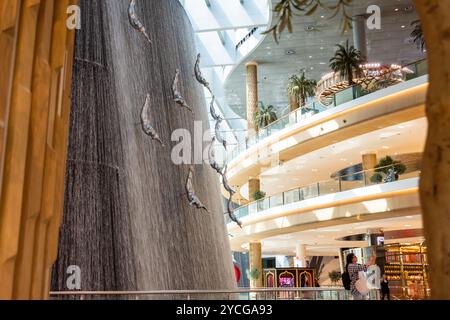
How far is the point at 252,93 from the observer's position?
19734mm

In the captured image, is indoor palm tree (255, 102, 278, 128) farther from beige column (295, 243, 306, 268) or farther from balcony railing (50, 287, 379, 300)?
balcony railing (50, 287, 379, 300)

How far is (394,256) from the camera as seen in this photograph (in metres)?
15.2

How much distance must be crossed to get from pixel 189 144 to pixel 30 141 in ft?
19.0

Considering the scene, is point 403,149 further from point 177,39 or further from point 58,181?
point 58,181

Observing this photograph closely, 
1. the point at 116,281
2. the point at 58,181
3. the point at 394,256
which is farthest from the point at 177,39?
the point at 394,256

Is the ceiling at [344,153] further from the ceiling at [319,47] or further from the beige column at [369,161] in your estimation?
the ceiling at [319,47]

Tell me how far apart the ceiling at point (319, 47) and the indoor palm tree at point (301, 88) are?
36 cm

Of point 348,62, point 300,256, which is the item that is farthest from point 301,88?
point 300,256

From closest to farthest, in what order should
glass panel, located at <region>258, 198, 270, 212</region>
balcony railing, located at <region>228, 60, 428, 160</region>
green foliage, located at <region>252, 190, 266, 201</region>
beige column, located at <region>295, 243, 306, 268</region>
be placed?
balcony railing, located at <region>228, 60, 428, 160</region> → glass panel, located at <region>258, 198, 270, 212</region> → green foliage, located at <region>252, 190, 266, 201</region> → beige column, located at <region>295, 243, 306, 268</region>

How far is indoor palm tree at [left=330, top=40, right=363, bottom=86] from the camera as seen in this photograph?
1622 centimetres

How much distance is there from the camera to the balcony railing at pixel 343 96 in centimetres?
1174

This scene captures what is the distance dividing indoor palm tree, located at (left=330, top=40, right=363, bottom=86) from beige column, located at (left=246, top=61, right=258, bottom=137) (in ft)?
11.7

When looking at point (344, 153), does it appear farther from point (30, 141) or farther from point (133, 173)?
point (30, 141)

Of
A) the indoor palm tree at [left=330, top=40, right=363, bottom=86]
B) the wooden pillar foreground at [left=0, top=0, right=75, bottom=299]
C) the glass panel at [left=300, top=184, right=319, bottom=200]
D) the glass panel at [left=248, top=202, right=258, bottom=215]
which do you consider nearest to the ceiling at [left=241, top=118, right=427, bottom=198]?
the glass panel at [left=300, top=184, right=319, bottom=200]
